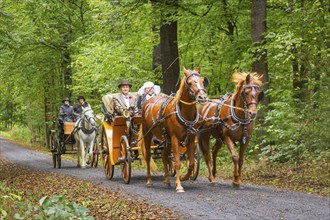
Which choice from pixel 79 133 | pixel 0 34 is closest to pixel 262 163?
pixel 79 133

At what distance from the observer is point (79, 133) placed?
1656cm

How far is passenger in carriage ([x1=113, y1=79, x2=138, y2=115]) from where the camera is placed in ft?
37.3

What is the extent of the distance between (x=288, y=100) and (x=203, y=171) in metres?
3.08

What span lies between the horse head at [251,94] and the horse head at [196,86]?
0.88 m

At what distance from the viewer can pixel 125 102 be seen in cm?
1169

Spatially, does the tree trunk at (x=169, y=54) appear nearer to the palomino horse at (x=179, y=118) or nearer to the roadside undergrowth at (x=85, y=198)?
the roadside undergrowth at (x=85, y=198)

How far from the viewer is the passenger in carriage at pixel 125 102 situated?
1138 cm

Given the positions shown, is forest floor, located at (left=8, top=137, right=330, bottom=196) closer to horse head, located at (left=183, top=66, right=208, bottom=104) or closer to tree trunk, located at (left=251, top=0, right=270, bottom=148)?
tree trunk, located at (left=251, top=0, right=270, bottom=148)

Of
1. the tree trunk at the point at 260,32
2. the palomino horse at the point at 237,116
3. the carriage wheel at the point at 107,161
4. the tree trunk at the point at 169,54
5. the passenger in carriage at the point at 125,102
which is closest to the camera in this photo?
the palomino horse at the point at 237,116

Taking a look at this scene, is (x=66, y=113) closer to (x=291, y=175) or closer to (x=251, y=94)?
(x=291, y=175)

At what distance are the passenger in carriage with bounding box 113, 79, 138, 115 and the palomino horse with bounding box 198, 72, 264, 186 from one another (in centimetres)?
196

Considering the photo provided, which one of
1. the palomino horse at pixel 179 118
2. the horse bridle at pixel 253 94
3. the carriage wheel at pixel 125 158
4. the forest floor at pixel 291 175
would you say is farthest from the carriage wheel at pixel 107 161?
the horse bridle at pixel 253 94

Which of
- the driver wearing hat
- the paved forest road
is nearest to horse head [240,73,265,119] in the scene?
the paved forest road

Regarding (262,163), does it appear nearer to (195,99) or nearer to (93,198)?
(195,99)
